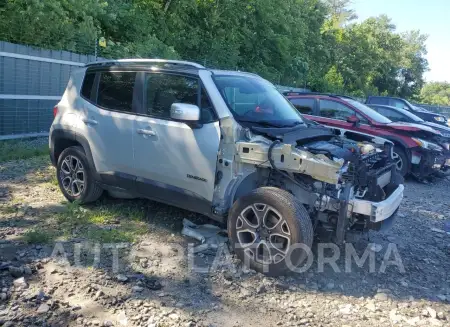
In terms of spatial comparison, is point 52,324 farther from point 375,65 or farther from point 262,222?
point 375,65

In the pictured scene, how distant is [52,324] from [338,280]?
99.7 inches

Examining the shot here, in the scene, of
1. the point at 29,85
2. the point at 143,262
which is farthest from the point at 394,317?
the point at 29,85

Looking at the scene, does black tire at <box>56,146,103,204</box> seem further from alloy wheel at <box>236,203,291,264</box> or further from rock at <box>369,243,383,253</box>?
rock at <box>369,243,383,253</box>

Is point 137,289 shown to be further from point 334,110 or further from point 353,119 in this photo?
point 334,110

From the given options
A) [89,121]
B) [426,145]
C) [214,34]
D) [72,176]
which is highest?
[214,34]

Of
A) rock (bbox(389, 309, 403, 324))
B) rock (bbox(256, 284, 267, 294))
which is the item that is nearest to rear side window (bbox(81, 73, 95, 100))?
rock (bbox(256, 284, 267, 294))

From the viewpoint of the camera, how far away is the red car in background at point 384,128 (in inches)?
364

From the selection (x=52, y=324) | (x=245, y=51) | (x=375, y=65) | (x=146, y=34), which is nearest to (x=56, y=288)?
(x=52, y=324)

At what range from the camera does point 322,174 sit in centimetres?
396

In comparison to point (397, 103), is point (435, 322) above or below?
A: below

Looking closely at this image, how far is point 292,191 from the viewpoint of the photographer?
439 cm

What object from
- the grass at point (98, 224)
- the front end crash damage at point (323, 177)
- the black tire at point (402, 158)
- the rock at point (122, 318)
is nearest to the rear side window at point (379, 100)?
the black tire at point (402, 158)

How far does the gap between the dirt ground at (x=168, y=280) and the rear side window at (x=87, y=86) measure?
1.39 m

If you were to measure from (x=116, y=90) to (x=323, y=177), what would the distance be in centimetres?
276
